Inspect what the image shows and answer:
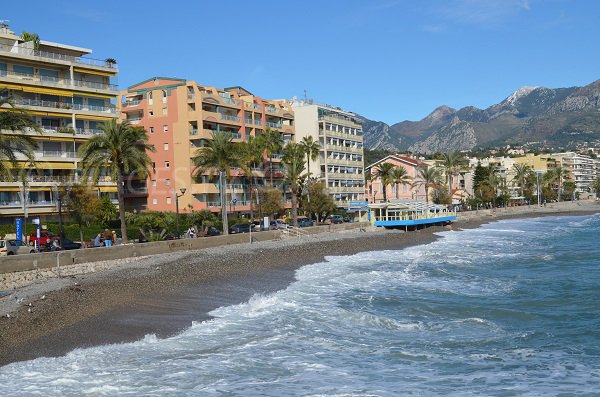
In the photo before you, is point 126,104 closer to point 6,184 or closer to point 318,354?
point 6,184

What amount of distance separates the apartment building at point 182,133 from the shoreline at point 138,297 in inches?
1076

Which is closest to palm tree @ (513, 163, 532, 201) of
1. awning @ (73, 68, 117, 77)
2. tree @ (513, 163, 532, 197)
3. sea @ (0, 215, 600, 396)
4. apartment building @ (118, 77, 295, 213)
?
tree @ (513, 163, 532, 197)

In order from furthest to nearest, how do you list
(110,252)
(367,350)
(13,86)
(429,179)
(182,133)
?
(429,179)
(182,133)
(13,86)
(110,252)
(367,350)

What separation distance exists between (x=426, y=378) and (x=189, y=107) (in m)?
59.6

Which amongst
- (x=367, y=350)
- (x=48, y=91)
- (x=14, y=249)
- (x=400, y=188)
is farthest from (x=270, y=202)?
(x=400, y=188)

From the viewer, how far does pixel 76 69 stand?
195 ft

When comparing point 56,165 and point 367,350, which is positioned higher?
point 56,165

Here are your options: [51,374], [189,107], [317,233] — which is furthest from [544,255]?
[189,107]

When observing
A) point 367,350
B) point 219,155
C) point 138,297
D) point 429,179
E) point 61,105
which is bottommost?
point 367,350

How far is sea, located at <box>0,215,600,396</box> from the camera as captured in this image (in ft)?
40.3

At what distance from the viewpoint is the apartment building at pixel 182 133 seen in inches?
2657

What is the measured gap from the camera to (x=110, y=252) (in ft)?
105

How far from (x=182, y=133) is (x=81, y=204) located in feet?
82.0

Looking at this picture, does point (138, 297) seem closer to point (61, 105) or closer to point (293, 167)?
point (61, 105)
